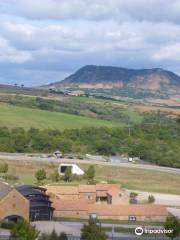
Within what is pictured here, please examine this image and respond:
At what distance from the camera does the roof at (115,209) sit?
6259 centimetres

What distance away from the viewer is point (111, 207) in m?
63.9

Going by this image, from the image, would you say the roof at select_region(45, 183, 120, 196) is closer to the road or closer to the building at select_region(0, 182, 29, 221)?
the building at select_region(0, 182, 29, 221)

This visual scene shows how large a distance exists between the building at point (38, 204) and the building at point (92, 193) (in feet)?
15.4

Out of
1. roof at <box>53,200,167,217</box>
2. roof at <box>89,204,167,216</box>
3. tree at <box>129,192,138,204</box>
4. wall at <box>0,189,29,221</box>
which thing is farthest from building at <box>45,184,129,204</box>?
wall at <box>0,189,29,221</box>

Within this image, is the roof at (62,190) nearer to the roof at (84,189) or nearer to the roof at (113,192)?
the roof at (84,189)

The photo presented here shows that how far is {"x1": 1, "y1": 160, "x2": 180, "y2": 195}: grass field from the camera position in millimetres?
83000

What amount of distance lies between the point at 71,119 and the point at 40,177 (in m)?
54.6

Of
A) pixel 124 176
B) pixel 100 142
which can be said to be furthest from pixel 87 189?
pixel 100 142

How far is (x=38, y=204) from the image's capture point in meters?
60.3

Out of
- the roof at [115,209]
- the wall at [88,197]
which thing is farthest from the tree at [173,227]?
the wall at [88,197]

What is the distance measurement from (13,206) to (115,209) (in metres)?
9.87

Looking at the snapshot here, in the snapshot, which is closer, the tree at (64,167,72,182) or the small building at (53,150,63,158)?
the tree at (64,167,72,182)

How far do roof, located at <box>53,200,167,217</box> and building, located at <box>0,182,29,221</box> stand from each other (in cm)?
505

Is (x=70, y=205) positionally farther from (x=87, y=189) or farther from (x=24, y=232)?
(x=24, y=232)
